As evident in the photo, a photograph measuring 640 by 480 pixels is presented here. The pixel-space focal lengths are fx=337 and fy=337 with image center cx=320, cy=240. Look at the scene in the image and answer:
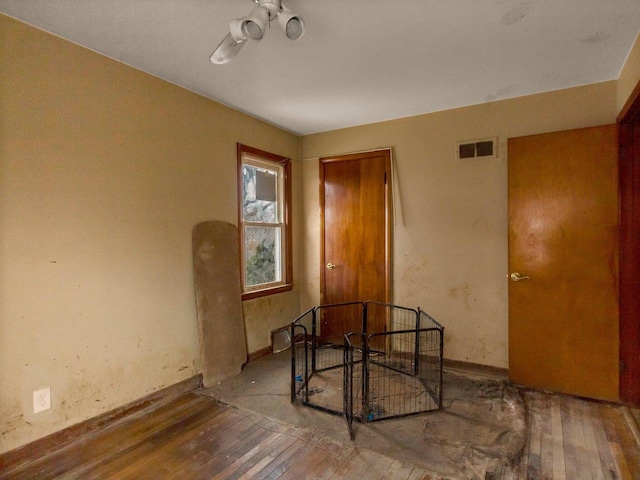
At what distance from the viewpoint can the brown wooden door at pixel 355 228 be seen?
3.63 m

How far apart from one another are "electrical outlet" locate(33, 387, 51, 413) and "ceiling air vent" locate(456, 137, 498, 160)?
3.63 meters

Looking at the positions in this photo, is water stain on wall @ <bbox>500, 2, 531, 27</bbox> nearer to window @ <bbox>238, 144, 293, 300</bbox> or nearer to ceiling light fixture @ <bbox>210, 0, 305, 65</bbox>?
ceiling light fixture @ <bbox>210, 0, 305, 65</bbox>

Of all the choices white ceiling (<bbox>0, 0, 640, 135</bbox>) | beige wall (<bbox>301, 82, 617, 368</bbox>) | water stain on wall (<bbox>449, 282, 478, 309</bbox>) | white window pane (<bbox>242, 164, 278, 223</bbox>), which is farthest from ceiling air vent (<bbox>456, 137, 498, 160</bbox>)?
white window pane (<bbox>242, 164, 278, 223</bbox>)

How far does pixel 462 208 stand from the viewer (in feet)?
10.6

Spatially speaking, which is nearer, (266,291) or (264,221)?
(266,291)

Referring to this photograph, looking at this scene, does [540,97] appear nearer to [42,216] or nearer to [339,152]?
[339,152]

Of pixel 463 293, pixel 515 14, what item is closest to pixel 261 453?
pixel 463 293

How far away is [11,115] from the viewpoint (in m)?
1.88

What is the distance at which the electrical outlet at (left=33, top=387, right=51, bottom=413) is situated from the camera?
6.45 feet

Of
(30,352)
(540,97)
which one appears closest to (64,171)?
(30,352)

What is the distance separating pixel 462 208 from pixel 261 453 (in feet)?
8.61

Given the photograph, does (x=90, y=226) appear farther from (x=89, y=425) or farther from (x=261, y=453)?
(x=261, y=453)

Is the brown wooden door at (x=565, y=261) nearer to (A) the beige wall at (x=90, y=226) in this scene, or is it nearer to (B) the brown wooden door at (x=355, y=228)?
(B) the brown wooden door at (x=355, y=228)

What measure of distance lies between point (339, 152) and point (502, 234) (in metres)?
1.92
